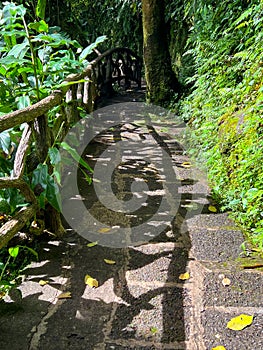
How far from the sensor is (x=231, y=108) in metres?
3.22

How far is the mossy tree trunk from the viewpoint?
5.38 m

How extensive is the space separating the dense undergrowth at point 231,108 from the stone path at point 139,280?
18cm

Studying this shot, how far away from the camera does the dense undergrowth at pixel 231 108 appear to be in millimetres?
2340

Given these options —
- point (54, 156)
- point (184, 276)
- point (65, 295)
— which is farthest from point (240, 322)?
point (54, 156)

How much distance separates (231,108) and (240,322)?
215 centimetres

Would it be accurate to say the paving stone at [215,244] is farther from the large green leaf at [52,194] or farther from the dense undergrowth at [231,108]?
the large green leaf at [52,194]

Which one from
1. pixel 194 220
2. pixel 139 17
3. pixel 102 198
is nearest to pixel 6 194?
pixel 102 198

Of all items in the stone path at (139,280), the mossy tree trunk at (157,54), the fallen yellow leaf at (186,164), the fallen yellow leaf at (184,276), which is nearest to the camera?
the stone path at (139,280)

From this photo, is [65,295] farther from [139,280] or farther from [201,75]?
[201,75]

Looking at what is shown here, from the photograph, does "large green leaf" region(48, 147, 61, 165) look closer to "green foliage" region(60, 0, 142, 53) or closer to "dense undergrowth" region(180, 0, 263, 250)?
"dense undergrowth" region(180, 0, 263, 250)

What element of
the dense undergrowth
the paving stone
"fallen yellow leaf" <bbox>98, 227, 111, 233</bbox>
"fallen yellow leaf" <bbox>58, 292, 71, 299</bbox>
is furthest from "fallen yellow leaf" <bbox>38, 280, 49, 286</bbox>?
the dense undergrowth

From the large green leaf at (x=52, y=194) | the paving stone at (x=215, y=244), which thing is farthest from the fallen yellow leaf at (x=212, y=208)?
the large green leaf at (x=52, y=194)

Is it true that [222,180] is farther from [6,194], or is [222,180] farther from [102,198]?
[6,194]

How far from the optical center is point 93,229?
231 centimetres
